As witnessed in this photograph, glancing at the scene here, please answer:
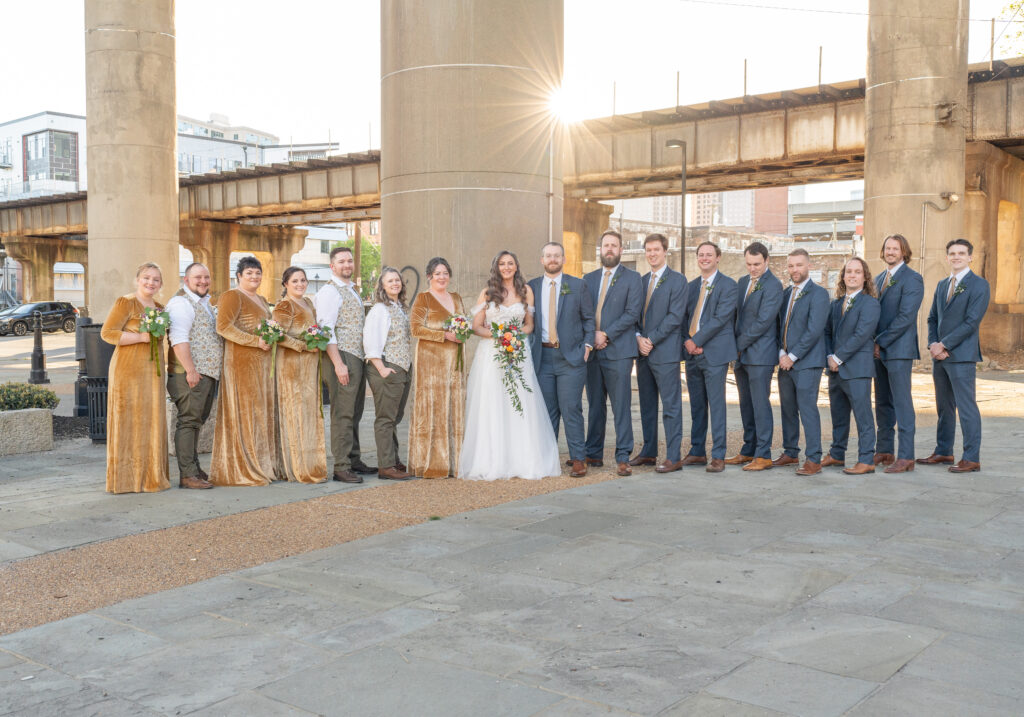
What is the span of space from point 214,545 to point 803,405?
18.5 ft

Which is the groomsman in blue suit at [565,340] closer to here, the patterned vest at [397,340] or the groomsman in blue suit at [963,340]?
the patterned vest at [397,340]

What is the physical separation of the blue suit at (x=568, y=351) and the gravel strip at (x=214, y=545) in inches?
30.1

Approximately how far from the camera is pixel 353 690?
157 inches

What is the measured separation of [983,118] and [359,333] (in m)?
21.9

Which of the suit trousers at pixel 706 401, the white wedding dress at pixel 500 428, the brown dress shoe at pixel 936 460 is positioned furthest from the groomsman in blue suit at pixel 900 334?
the white wedding dress at pixel 500 428

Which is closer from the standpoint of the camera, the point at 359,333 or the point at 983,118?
the point at 359,333

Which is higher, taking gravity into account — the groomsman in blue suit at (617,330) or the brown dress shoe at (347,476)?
the groomsman in blue suit at (617,330)

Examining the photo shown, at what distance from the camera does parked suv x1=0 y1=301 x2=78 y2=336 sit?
44594 mm

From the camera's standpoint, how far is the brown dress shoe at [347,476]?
8.90 metres

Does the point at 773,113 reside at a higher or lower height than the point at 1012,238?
higher

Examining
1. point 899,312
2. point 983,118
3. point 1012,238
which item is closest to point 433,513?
point 899,312

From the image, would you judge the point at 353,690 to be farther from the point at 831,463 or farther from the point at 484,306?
the point at 831,463

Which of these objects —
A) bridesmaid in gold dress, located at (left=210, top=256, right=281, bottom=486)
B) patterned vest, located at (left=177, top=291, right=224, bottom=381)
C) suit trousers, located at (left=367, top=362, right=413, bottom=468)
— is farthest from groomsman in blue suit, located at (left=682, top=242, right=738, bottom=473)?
patterned vest, located at (left=177, top=291, right=224, bottom=381)

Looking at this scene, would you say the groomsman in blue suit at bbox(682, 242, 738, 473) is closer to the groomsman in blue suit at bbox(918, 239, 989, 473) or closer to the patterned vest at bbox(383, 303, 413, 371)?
the groomsman in blue suit at bbox(918, 239, 989, 473)
